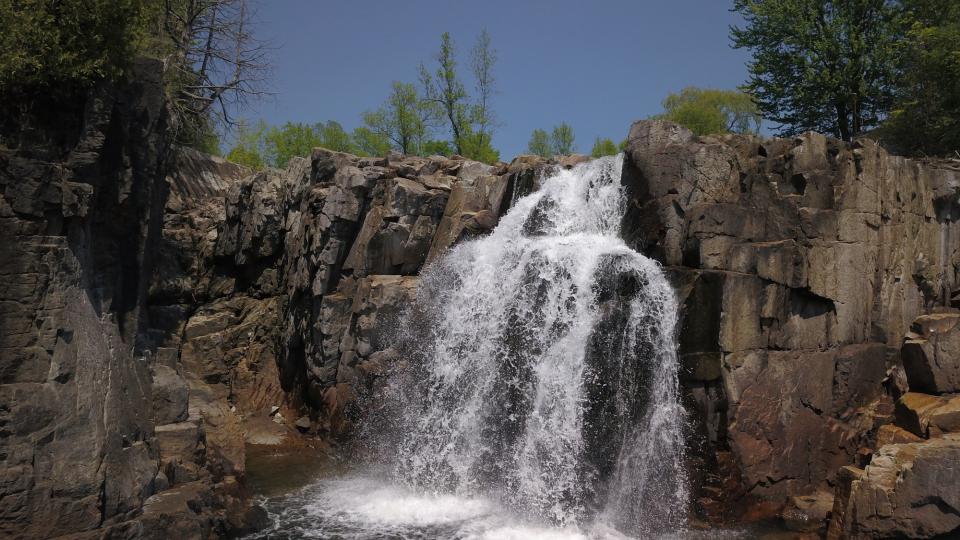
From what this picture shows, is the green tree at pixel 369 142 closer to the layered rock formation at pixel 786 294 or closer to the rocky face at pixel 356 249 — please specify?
the rocky face at pixel 356 249

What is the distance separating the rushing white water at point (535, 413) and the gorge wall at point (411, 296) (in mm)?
Result: 789

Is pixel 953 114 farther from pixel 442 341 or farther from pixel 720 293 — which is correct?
pixel 442 341

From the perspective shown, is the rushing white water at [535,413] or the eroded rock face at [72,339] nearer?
the eroded rock face at [72,339]

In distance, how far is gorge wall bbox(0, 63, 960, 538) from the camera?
10617 mm

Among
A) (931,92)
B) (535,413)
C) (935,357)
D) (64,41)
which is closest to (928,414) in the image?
(935,357)

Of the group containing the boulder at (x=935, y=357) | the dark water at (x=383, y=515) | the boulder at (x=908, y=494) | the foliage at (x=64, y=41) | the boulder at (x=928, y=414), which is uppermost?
the foliage at (x=64, y=41)

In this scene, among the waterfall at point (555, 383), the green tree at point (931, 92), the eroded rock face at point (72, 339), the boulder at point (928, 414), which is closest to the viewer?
the eroded rock face at point (72, 339)

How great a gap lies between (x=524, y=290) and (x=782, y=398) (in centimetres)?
610

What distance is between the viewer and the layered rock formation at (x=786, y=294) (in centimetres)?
1422

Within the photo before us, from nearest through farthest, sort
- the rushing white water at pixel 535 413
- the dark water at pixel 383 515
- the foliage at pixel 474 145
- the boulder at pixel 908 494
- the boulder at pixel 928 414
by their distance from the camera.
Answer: the boulder at pixel 908 494
the boulder at pixel 928 414
the dark water at pixel 383 515
the rushing white water at pixel 535 413
the foliage at pixel 474 145

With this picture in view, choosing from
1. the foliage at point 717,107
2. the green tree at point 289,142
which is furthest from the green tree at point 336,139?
the foliage at point 717,107

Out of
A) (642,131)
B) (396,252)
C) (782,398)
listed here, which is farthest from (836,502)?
(396,252)

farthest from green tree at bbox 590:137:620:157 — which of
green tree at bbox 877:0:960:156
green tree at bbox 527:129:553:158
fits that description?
green tree at bbox 877:0:960:156

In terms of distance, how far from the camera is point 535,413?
1498 centimetres
